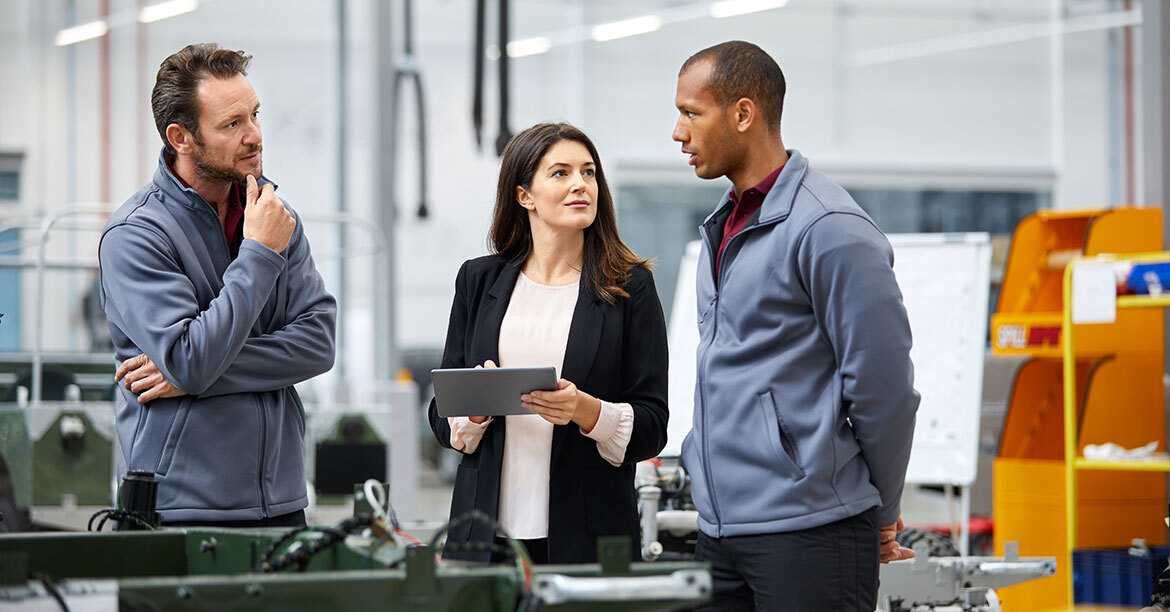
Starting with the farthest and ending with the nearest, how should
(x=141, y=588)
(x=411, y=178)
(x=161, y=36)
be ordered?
1. (x=411, y=178)
2. (x=161, y=36)
3. (x=141, y=588)

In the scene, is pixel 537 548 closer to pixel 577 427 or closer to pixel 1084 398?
pixel 577 427

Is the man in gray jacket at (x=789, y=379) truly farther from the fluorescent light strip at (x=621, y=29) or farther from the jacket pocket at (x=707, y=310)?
the fluorescent light strip at (x=621, y=29)

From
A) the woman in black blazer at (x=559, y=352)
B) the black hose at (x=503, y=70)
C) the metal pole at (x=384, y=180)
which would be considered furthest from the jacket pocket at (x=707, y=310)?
the metal pole at (x=384, y=180)

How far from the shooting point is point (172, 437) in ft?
6.79

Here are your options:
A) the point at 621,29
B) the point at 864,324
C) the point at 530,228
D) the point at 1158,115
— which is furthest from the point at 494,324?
the point at 621,29

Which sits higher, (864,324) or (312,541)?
(864,324)

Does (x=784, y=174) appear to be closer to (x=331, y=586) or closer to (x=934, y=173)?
(x=331, y=586)

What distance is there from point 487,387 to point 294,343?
1.19 feet

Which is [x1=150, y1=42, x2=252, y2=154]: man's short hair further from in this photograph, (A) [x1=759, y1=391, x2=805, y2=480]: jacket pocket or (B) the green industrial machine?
(A) [x1=759, y1=391, x2=805, y2=480]: jacket pocket

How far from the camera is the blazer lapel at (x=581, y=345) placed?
2.20 meters

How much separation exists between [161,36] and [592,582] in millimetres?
7368

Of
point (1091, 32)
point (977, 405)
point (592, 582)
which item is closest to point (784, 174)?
point (592, 582)

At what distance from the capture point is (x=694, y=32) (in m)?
9.17

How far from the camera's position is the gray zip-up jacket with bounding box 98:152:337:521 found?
2.01m
